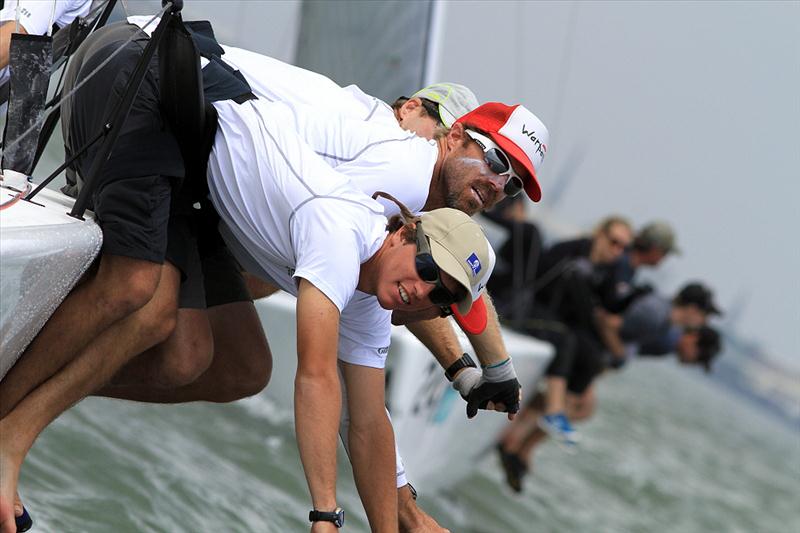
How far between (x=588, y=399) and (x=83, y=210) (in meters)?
5.69

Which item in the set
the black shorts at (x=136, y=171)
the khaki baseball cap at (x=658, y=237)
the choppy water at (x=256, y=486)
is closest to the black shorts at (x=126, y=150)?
the black shorts at (x=136, y=171)

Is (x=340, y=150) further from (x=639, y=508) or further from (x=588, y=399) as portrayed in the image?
(x=639, y=508)

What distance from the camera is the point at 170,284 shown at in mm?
2611

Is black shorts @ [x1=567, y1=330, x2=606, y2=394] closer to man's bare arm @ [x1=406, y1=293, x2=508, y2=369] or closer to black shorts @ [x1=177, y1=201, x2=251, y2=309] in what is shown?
man's bare arm @ [x1=406, y1=293, x2=508, y2=369]

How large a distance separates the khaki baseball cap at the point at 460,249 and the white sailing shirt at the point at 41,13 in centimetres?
111

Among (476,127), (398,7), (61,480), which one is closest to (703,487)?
(398,7)

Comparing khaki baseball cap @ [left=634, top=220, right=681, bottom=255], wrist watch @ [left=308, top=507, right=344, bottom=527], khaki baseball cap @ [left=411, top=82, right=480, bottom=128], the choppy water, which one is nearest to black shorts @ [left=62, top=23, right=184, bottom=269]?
wrist watch @ [left=308, top=507, right=344, bottom=527]

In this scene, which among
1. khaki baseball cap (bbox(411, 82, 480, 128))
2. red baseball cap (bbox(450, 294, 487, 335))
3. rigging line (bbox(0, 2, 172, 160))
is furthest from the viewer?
khaki baseball cap (bbox(411, 82, 480, 128))

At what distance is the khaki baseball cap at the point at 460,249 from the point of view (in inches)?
96.0

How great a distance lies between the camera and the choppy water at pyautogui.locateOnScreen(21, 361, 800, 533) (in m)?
4.23

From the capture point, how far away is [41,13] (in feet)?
10.5

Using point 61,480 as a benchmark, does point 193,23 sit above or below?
above

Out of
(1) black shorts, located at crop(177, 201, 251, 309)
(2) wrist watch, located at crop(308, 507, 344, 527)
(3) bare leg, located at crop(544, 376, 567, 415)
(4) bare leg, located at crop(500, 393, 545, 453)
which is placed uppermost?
(1) black shorts, located at crop(177, 201, 251, 309)

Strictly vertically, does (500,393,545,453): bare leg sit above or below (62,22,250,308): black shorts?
below
